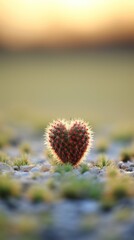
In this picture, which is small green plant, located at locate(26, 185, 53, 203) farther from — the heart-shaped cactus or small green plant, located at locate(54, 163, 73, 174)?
the heart-shaped cactus

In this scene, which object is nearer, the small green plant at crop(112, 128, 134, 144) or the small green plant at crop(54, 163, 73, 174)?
the small green plant at crop(54, 163, 73, 174)

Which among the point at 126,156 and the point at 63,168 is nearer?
the point at 63,168

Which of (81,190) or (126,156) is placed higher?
(126,156)

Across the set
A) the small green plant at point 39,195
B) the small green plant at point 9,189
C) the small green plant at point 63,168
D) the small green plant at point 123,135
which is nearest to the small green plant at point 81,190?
the small green plant at point 39,195

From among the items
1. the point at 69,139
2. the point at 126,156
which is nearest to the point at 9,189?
the point at 69,139

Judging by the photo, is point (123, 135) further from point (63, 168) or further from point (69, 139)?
point (63, 168)

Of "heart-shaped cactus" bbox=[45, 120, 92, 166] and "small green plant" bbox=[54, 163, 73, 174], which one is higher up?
"heart-shaped cactus" bbox=[45, 120, 92, 166]

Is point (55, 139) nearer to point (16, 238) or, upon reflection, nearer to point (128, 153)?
point (128, 153)

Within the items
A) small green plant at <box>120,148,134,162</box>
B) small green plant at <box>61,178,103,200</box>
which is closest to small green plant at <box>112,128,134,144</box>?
small green plant at <box>120,148,134,162</box>

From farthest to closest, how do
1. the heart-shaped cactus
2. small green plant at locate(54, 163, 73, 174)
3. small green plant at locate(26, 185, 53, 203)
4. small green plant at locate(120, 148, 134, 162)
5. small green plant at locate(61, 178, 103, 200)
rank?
small green plant at locate(120, 148, 134, 162), the heart-shaped cactus, small green plant at locate(54, 163, 73, 174), small green plant at locate(61, 178, 103, 200), small green plant at locate(26, 185, 53, 203)
